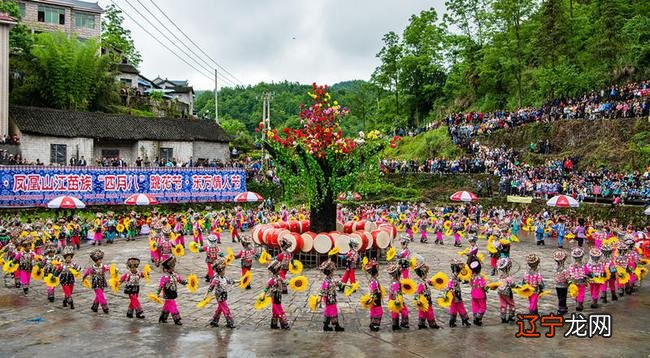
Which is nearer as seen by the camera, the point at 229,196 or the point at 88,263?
the point at 88,263

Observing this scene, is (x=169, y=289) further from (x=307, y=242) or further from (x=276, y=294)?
(x=307, y=242)

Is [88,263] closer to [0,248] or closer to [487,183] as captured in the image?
[0,248]

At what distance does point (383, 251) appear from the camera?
63.3ft

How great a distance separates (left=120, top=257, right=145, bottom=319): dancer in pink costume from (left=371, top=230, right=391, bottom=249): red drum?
7.54m

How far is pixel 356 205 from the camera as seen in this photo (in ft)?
108

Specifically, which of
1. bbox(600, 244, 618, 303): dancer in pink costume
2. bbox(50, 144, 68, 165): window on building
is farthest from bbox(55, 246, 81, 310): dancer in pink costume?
bbox(50, 144, 68, 165): window on building

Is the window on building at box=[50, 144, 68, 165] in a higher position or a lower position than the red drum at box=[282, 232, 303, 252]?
higher

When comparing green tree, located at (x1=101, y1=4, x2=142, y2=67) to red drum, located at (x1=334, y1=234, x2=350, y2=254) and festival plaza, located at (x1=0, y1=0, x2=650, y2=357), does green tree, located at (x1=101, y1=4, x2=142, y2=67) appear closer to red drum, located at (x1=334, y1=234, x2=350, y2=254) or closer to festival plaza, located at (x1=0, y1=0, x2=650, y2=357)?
festival plaza, located at (x1=0, y1=0, x2=650, y2=357)

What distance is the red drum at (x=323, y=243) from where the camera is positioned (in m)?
16.2

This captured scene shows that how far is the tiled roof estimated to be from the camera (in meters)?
32.9

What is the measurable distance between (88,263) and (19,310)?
19.8 feet

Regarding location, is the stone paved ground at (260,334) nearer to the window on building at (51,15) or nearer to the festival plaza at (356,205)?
the festival plaza at (356,205)

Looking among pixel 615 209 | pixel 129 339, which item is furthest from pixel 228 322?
pixel 615 209

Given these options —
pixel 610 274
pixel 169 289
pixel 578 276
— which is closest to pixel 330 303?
pixel 169 289
